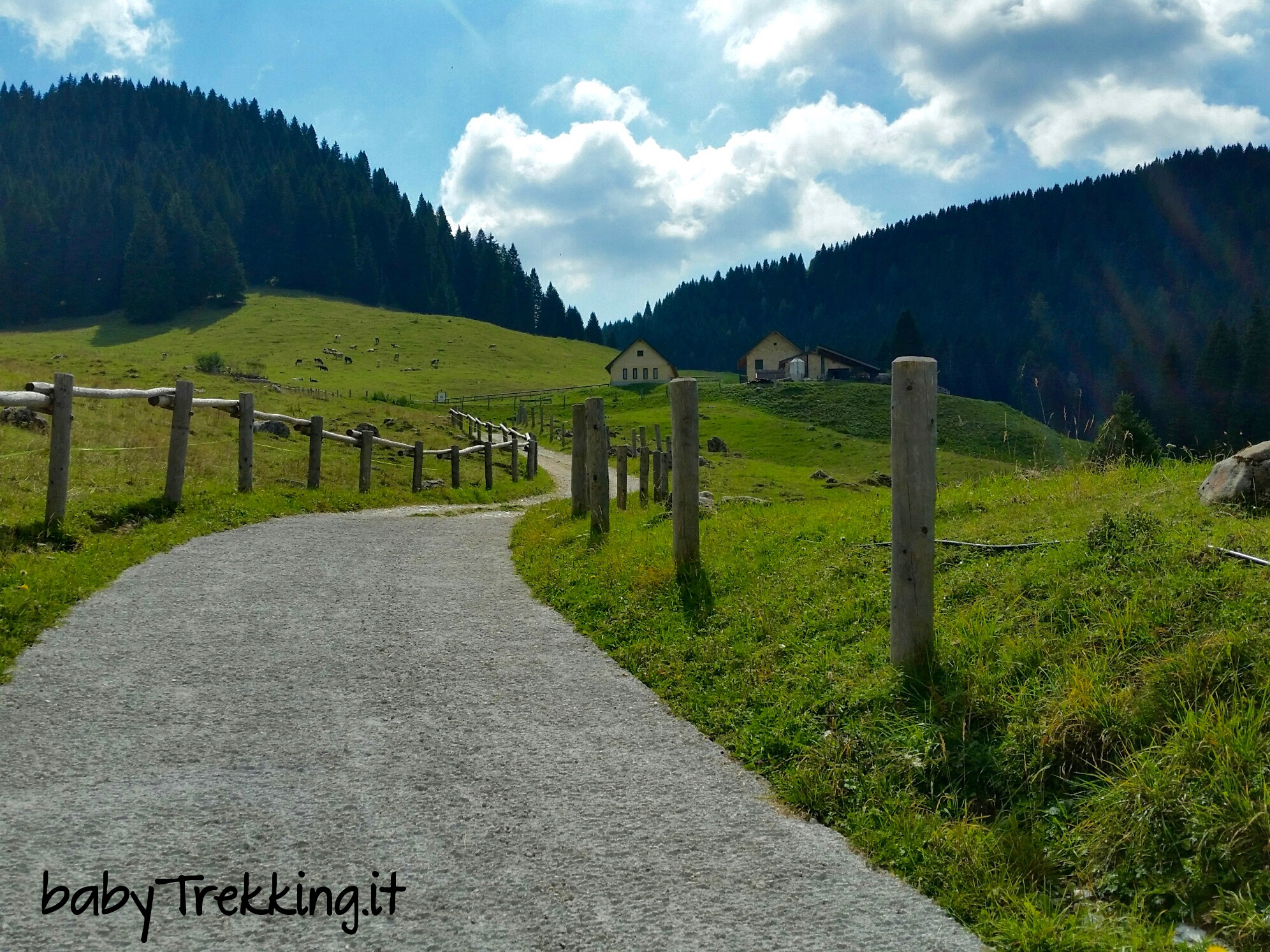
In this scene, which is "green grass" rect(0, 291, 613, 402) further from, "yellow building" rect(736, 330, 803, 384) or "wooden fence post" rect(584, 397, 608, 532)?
"wooden fence post" rect(584, 397, 608, 532)

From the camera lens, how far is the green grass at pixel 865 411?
73.8 metres

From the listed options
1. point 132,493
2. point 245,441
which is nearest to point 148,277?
point 245,441

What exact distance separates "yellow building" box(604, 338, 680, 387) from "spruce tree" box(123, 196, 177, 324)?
56.0 meters

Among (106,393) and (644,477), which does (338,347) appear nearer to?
(644,477)

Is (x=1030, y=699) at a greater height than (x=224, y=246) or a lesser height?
lesser

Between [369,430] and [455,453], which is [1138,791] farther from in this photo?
[455,453]

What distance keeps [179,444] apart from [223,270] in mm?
121630

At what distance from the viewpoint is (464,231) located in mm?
181250

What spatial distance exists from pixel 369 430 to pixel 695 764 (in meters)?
18.4

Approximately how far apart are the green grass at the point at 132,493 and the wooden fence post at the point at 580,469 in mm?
5146

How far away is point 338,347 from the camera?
332ft

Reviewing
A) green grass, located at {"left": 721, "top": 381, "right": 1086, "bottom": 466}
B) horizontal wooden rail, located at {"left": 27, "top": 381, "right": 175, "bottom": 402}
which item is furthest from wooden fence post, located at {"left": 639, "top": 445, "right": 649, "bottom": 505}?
green grass, located at {"left": 721, "top": 381, "right": 1086, "bottom": 466}

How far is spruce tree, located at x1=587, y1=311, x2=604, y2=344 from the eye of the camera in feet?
584

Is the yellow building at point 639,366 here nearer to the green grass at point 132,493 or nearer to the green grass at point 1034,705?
the green grass at point 132,493
